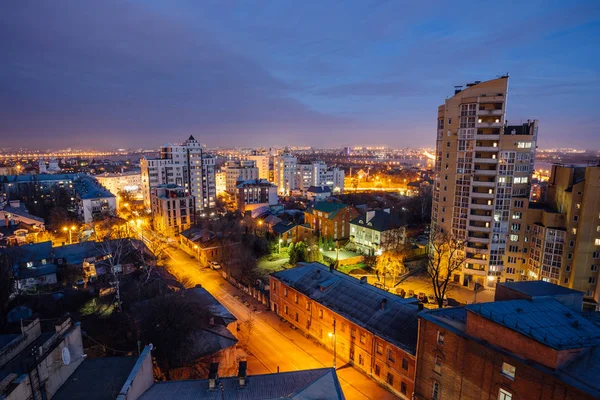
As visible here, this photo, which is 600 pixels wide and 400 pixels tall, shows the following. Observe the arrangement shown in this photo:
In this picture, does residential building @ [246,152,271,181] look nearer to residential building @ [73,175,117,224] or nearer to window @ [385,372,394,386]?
residential building @ [73,175,117,224]

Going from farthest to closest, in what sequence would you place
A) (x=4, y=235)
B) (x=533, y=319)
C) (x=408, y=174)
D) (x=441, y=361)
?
(x=408, y=174) → (x=4, y=235) → (x=441, y=361) → (x=533, y=319)

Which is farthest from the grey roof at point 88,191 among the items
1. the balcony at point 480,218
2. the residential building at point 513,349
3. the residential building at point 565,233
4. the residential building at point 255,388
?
the residential building at point 565,233

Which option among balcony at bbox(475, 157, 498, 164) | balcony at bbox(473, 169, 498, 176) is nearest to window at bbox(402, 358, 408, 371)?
balcony at bbox(473, 169, 498, 176)

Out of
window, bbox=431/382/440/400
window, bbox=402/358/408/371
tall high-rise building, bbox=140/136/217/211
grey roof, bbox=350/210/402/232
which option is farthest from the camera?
tall high-rise building, bbox=140/136/217/211

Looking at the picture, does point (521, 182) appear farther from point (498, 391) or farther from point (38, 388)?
point (38, 388)

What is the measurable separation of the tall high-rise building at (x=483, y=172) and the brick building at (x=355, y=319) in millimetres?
18816

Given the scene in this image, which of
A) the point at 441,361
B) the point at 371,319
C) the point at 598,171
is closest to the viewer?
the point at 441,361

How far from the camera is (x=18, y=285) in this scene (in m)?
33.3

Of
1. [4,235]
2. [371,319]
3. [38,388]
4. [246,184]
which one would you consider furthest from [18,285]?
[246,184]

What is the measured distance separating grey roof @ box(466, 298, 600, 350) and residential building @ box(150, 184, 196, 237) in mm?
53757

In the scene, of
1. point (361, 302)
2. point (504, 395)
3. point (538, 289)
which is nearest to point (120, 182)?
point (361, 302)

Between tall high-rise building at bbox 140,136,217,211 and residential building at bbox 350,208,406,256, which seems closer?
residential building at bbox 350,208,406,256

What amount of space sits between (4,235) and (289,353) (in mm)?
45902

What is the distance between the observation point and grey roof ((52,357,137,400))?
608 inches
